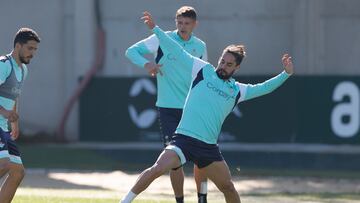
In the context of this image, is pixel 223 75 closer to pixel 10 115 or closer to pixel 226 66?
pixel 226 66

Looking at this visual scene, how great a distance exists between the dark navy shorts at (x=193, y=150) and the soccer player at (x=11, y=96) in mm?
1598

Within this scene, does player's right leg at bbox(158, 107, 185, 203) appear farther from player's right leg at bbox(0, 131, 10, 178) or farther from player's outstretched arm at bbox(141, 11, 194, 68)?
player's right leg at bbox(0, 131, 10, 178)

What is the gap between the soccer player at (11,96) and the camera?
32.2ft

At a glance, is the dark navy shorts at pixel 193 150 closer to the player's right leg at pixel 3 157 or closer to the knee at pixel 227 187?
→ the knee at pixel 227 187

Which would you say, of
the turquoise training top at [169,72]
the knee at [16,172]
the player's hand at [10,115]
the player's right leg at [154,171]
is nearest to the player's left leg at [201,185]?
the turquoise training top at [169,72]

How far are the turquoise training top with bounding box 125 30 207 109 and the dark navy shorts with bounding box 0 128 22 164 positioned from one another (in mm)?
1559

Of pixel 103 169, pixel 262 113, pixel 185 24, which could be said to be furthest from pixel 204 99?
pixel 262 113

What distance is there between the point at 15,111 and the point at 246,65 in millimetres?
13500

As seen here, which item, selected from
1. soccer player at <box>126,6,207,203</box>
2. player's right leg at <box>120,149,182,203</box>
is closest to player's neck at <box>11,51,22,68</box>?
soccer player at <box>126,6,207,203</box>

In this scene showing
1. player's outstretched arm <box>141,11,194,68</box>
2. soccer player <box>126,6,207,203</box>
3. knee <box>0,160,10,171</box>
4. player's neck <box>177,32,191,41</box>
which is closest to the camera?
player's outstretched arm <box>141,11,194,68</box>

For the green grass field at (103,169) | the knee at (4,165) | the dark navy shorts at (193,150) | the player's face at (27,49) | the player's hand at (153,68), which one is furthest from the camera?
the green grass field at (103,169)

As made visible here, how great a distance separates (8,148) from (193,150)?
1864 mm

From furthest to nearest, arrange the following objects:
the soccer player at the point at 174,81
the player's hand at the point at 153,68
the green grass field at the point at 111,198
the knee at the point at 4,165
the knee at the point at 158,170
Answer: the green grass field at the point at 111,198
the soccer player at the point at 174,81
the player's hand at the point at 153,68
the knee at the point at 4,165
the knee at the point at 158,170

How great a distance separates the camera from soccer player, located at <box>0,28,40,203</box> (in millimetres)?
9828
